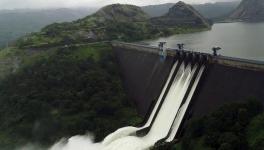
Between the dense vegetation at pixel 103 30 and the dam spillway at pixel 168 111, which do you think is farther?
the dense vegetation at pixel 103 30

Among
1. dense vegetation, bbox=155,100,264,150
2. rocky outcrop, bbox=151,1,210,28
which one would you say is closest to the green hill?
dense vegetation, bbox=155,100,264,150

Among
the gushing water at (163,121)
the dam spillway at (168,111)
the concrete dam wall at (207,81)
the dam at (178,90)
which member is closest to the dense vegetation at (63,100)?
the gushing water at (163,121)

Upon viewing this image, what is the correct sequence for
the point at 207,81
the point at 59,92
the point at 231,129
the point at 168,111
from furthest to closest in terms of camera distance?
the point at 59,92
the point at 168,111
the point at 207,81
the point at 231,129

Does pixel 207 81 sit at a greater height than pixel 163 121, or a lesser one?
greater

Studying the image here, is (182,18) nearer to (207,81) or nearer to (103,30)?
(103,30)

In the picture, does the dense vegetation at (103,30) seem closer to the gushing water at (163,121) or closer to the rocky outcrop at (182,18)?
the rocky outcrop at (182,18)

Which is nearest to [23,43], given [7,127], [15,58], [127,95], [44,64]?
[15,58]

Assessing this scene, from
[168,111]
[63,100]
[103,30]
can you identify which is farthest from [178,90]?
[103,30]
